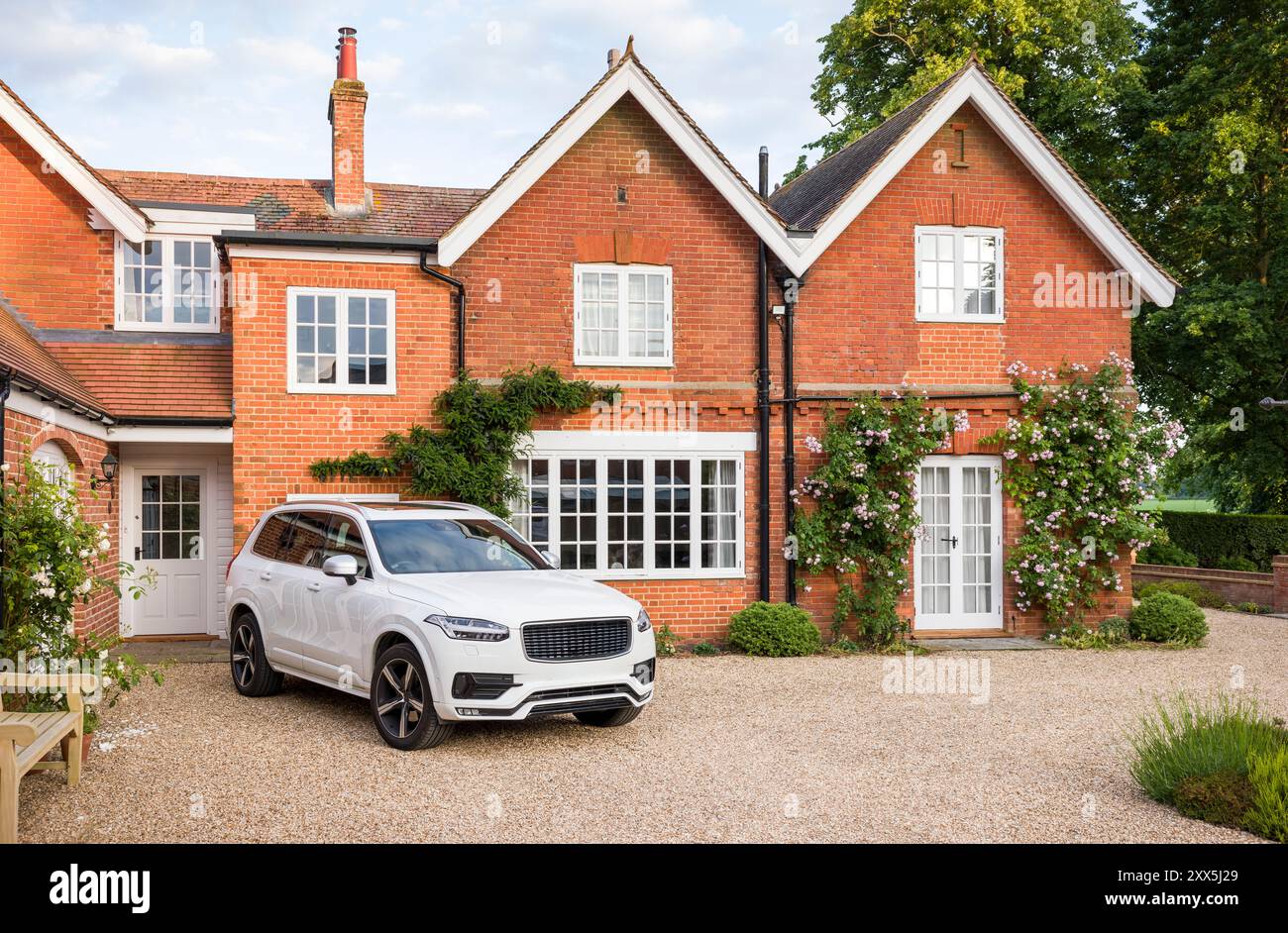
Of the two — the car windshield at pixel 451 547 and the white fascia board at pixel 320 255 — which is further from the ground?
the white fascia board at pixel 320 255

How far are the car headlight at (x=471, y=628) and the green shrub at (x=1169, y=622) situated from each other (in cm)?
1057

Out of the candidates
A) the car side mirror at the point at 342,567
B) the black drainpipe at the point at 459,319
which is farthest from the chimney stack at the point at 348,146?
the car side mirror at the point at 342,567

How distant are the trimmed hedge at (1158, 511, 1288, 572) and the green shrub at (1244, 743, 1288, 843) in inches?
750

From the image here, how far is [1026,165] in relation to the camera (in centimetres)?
1561

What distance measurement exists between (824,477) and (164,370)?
8677 mm

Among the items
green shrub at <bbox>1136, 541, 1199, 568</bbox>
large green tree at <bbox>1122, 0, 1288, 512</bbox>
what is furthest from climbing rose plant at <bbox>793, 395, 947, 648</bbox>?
green shrub at <bbox>1136, 541, 1199, 568</bbox>

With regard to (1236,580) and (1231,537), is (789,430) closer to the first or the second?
(1236,580)

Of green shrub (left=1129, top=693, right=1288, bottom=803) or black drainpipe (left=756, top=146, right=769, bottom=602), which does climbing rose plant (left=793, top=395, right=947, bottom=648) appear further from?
green shrub (left=1129, top=693, right=1288, bottom=803)

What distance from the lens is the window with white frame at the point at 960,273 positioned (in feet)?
50.6

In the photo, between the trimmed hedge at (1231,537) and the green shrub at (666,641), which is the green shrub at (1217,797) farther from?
the trimmed hedge at (1231,537)

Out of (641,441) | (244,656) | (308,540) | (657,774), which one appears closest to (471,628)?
(657,774)

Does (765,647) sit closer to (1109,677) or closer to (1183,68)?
(1109,677)

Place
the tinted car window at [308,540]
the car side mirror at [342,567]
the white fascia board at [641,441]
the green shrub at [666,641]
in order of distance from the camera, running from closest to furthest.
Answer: the car side mirror at [342,567] < the tinted car window at [308,540] < the green shrub at [666,641] < the white fascia board at [641,441]

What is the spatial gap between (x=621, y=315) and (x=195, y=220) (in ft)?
19.7
